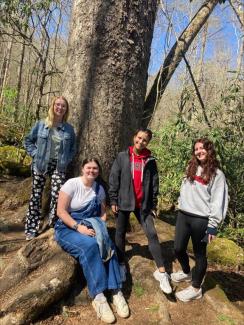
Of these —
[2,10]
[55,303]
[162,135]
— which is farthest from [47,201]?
[2,10]

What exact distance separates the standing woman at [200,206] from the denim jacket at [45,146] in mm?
1444

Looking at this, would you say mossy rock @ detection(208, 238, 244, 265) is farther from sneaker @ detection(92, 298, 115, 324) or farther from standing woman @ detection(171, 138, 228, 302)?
sneaker @ detection(92, 298, 115, 324)

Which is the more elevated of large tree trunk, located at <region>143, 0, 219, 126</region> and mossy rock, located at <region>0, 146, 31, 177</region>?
large tree trunk, located at <region>143, 0, 219, 126</region>

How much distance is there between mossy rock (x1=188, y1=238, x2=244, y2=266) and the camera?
248 inches

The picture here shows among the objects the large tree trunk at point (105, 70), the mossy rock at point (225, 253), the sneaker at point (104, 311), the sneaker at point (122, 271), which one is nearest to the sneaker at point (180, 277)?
the sneaker at point (122, 271)

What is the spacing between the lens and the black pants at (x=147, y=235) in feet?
14.0

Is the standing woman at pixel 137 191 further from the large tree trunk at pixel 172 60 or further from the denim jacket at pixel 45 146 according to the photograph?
the large tree trunk at pixel 172 60

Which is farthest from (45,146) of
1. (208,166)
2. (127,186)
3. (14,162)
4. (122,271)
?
(14,162)

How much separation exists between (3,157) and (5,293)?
667 cm

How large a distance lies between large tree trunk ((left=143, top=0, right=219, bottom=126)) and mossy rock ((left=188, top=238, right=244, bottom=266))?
2331mm

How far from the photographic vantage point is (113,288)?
396 centimetres

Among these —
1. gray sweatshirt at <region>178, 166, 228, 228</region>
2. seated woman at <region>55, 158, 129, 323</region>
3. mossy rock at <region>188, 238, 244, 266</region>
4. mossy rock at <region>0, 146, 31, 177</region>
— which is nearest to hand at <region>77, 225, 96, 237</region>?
seated woman at <region>55, 158, 129, 323</region>

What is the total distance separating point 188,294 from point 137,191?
1.25 m

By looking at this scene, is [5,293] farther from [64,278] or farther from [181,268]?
[181,268]
